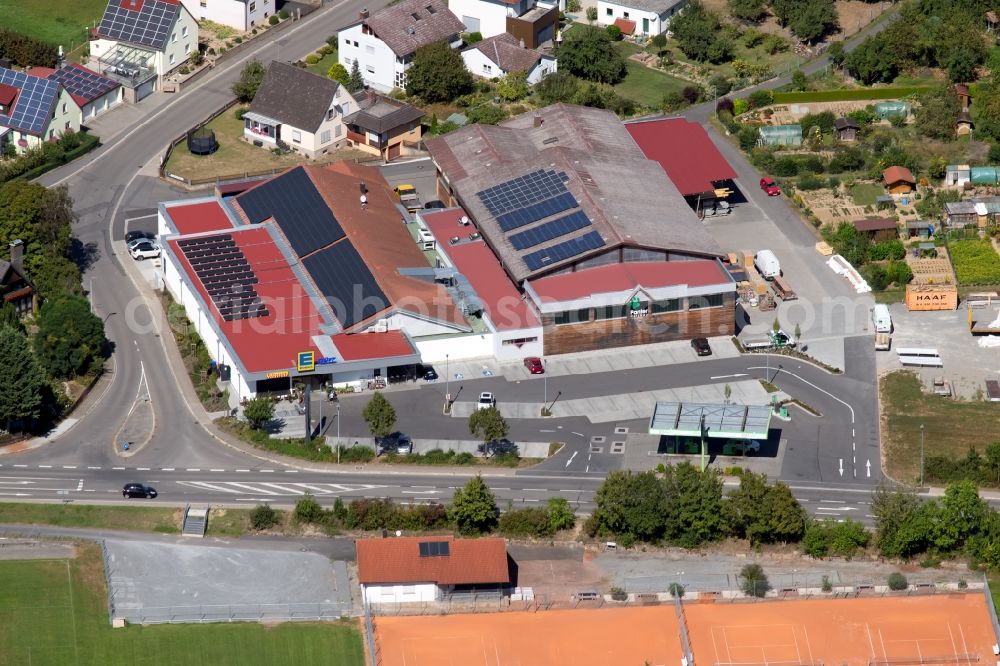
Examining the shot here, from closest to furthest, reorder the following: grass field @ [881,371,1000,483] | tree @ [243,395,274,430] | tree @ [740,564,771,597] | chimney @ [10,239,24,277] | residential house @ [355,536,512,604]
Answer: residential house @ [355,536,512,604] → tree @ [740,564,771,597] → tree @ [243,395,274,430] → grass field @ [881,371,1000,483] → chimney @ [10,239,24,277]

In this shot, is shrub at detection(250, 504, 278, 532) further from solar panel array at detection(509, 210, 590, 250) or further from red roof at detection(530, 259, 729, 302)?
solar panel array at detection(509, 210, 590, 250)

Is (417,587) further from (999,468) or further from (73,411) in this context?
(999,468)

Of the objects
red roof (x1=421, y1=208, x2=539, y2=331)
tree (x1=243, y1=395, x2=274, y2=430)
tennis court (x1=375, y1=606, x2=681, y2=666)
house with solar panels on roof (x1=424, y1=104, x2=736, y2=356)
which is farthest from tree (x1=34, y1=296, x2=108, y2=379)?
tennis court (x1=375, y1=606, x2=681, y2=666)

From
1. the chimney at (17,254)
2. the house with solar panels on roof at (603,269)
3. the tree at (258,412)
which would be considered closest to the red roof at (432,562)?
the tree at (258,412)

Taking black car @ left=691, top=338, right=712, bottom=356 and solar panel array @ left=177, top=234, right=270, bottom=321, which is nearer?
solar panel array @ left=177, top=234, right=270, bottom=321

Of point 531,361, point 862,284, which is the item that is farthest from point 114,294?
point 862,284

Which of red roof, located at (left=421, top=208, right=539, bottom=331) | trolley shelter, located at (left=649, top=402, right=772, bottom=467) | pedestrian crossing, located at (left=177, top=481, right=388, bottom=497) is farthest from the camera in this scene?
red roof, located at (left=421, top=208, right=539, bottom=331)

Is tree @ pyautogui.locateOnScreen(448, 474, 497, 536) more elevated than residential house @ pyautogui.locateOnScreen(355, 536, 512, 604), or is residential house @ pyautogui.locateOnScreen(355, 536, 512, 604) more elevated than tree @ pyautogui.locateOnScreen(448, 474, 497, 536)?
tree @ pyautogui.locateOnScreen(448, 474, 497, 536)
